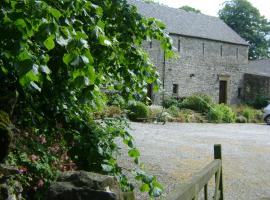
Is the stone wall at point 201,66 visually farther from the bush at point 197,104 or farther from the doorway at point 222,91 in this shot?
the bush at point 197,104

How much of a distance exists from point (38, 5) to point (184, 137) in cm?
1598

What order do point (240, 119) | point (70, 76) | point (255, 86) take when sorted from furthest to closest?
point (255, 86) → point (240, 119) → point (70, 76)

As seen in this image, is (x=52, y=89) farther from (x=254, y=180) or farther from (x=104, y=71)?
(x=254, y=180)

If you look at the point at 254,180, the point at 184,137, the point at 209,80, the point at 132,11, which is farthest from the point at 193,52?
the point at 132,11

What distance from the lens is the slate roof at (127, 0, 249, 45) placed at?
126 ft

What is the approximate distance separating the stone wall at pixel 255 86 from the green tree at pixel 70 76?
40.9m

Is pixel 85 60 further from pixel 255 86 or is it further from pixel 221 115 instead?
pixel 255 86

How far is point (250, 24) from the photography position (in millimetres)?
70125

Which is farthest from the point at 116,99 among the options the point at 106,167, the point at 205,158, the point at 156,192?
the point at 205,158

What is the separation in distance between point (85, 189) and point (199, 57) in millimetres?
38712

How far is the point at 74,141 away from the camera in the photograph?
3586 millimetres

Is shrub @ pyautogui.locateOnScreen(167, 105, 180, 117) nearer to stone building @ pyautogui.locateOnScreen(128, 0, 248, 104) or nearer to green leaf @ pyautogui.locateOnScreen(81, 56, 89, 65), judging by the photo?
stone building @ pyautogui.locateOnScreen(128, 0, 248, 104)

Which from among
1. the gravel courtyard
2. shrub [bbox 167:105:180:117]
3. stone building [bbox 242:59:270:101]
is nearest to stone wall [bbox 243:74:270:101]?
stone building [bbox 242:59:270:101]

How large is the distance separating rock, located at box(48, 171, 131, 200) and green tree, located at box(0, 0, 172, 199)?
0.58 m
